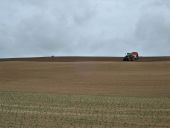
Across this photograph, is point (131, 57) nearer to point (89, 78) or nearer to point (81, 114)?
point (89, 78)

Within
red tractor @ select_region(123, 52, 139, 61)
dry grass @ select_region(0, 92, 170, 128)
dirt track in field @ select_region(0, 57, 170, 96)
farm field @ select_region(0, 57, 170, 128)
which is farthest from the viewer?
red tractor @ select_region(123, 52, 139, 61)

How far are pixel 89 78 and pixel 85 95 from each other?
1318 centimetres

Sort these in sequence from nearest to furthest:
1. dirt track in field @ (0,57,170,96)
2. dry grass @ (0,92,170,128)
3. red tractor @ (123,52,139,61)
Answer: dry grass @ (0,92,170,128) → dirt track in field @ (0,57,170,96) → red tractor @ (123,52,139,61)

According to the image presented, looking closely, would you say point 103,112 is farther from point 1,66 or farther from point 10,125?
point 1,66

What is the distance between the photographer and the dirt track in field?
34.4 metres

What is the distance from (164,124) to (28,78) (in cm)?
2916

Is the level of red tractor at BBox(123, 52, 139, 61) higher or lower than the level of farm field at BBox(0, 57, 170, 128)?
higher

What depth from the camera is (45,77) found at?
46062mm

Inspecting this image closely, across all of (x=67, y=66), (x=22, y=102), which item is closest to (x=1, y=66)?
(x=67, y=66)

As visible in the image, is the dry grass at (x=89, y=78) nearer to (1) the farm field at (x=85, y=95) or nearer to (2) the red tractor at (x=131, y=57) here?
(1) the farm field at (x=85, y=95)

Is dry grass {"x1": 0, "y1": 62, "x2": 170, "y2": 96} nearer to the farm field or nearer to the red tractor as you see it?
the farm field

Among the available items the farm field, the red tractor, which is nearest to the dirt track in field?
the farm field

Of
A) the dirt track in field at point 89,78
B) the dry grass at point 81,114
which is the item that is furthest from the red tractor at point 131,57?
the dry grass at point 81,114

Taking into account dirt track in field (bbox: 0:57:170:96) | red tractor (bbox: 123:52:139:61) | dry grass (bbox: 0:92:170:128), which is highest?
red tractor (bbox: 123:52:139:61)
